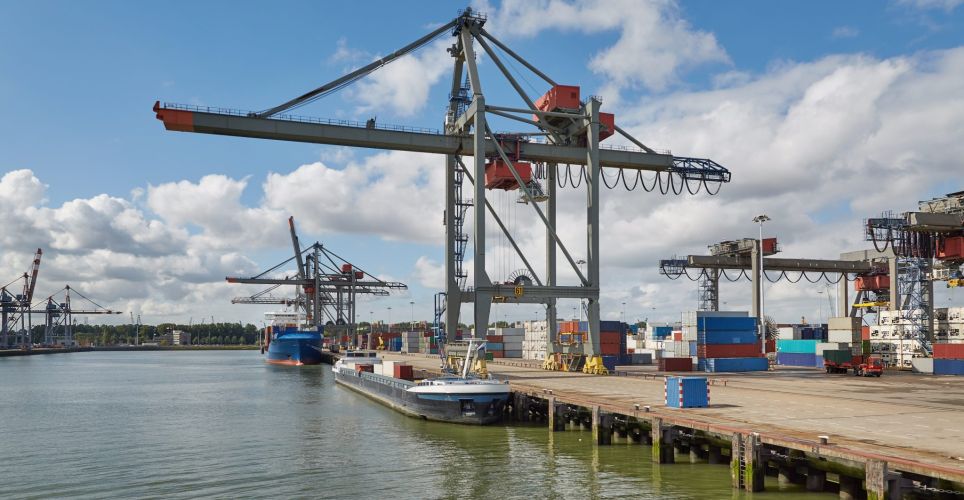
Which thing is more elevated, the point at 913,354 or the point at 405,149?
the point at 405,149

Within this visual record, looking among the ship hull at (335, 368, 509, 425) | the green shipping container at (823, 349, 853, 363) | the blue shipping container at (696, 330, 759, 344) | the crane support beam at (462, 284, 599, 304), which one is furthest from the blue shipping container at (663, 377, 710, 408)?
the blue shipping container at (696, 330, 759, 344)

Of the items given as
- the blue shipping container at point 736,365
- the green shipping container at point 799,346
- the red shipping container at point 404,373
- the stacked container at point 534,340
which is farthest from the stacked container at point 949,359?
the stacked container at point 534,340

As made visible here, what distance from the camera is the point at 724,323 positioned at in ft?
209

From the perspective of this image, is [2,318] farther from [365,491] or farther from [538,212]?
[365,491]

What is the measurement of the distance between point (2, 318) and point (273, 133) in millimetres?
187211

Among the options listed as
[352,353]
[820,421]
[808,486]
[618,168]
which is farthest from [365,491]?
[352,353]

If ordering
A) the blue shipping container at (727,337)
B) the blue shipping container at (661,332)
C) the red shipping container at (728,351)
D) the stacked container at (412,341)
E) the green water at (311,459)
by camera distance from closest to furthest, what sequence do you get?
the green water at (311,459) → the red shipping container at (728,351) → the blue shipping container at (727,337) → the blue shipping container at (661,332) → the stacked container at (412,341)

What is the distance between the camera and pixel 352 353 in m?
85.7

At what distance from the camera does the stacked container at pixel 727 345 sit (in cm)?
6212

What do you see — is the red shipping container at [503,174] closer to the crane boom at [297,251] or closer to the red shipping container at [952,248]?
the red shipping container at [952,248]

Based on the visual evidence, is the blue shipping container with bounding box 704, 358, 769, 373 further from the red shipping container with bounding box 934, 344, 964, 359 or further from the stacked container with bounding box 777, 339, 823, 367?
the red shipping container with bounding box 934, 344, 964, 359

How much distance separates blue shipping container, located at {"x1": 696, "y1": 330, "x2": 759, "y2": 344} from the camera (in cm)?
6256

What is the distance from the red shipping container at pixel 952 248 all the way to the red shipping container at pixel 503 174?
36.4 meters

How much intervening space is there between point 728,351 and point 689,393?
36.1m
